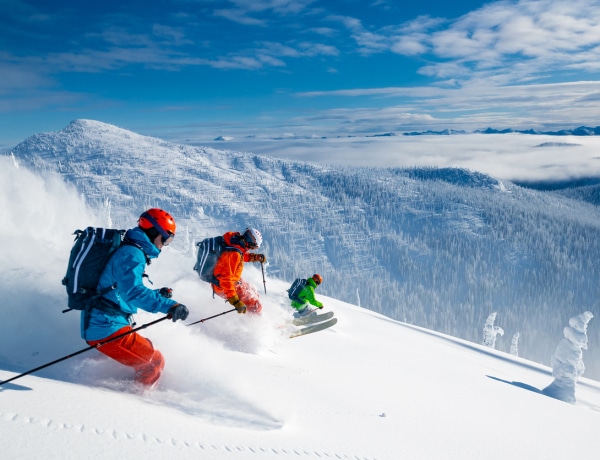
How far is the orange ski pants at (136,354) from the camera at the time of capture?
479cm

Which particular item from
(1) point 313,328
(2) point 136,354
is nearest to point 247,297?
(1) point 313,328

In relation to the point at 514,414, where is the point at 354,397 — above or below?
above

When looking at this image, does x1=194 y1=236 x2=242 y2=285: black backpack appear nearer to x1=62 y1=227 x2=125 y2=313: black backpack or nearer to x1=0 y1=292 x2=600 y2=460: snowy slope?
x1=0 y1=292 x2=600 y2=460: snowy slope

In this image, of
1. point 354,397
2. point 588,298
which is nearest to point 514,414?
point 354,397

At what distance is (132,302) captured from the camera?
4633 millimetres

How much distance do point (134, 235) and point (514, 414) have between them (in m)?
7.87

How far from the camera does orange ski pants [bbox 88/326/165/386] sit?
4793 mm

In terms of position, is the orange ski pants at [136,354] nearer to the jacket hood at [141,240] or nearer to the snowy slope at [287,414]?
the snowy slope at [287,414]

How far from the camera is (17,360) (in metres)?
4.86

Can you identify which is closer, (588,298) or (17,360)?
(17,360)

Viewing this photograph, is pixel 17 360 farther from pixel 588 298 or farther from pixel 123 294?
pixel 588 298

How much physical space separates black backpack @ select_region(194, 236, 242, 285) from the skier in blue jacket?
368cm

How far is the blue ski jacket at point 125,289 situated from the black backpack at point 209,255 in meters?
3.87

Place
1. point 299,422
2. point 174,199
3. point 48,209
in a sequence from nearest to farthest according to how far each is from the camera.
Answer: point 299,422 → point 48,209 → point 174,199
